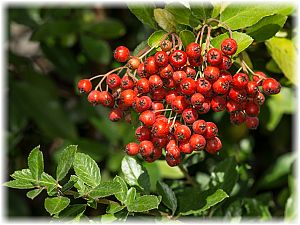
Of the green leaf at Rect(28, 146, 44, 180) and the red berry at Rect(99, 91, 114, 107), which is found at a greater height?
the red berry at Rect(99, 91, 114, 107)

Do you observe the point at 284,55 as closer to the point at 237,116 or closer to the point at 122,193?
the point at 237,116

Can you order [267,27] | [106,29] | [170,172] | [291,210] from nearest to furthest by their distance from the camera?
[267,27] < [291,210] < [170,172] < [106,29]

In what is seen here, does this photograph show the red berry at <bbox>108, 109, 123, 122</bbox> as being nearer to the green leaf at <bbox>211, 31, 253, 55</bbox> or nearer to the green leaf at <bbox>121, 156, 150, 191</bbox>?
the green leaf at <bbox>121, 156, 150, 191</bbox>

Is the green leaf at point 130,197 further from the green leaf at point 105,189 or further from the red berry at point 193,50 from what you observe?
the red berry at point 193,50

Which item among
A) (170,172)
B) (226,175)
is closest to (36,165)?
(226,175)

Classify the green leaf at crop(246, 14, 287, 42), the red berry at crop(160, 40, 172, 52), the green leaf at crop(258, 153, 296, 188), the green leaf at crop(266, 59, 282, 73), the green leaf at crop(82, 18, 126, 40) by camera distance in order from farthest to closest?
the green leaf at crop(82, 18, 126, 40) < the green leaf at crop(258, 153, 296, 188) < the green leaf at crop(266, 59, 282, 73) < the green leaf at crop(246, 14, 287, 42) < the red berry at crop(160, 40, 172, 52)

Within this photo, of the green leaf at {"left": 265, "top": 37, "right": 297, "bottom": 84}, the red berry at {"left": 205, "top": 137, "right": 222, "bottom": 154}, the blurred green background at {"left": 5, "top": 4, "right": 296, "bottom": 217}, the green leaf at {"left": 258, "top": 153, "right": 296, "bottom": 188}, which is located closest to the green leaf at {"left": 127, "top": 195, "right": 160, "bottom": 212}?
the red berry at {"left": 205, "top": 137, "right": 222, "bottom": 154}
